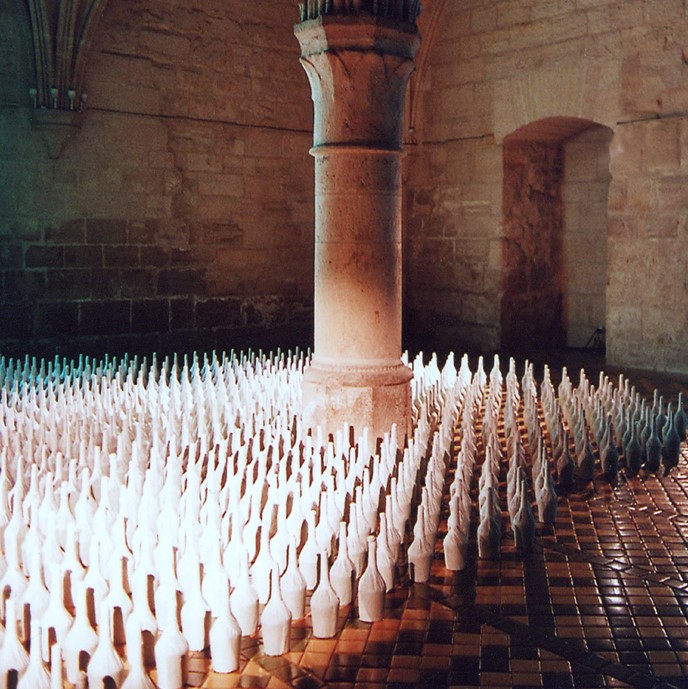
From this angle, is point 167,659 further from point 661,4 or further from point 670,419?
point 661,4

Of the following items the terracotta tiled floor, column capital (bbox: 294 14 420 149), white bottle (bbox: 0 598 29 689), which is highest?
column capital (bbox: 294 14 420 149)

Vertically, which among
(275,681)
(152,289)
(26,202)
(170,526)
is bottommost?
(275,681)

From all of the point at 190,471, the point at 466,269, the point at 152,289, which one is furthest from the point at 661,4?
the point at 190,471

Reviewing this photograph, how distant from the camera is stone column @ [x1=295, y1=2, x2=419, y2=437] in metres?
5.66

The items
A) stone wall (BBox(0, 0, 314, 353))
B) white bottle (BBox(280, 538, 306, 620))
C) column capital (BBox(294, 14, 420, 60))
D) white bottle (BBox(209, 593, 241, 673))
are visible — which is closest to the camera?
white bottle (BBox(209, 593, 241, 673))

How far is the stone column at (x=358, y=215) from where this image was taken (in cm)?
566

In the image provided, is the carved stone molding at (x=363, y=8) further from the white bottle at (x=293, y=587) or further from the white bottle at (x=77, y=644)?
the white bottle at (x=77, y=644)

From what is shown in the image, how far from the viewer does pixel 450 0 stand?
1105cm

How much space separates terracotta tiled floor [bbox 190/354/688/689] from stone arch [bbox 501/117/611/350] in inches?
277

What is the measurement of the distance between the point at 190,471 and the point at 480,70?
808cm

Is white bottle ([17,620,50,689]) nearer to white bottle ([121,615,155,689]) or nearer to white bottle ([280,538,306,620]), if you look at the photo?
white bottle ([121,615,155,689])

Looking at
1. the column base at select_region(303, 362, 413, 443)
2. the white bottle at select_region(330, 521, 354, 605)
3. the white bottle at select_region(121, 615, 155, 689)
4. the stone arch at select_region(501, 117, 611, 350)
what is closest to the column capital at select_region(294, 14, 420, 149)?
the column base at select_region(303, 362, 413, 443)

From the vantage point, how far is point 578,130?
11117mm

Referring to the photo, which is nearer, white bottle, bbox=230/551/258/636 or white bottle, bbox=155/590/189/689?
white bottle, bbox=155/590/189/689
